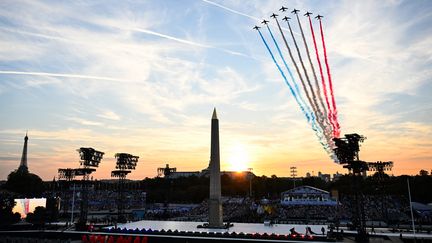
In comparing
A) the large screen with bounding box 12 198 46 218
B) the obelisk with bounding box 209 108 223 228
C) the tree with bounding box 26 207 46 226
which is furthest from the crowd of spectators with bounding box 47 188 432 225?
the tree with bounding box 26 207 46 226

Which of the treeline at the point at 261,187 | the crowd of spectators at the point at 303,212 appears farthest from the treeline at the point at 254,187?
the crowd of spectators at the point at 303,212

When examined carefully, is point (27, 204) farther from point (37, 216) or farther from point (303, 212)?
point (303, 212)

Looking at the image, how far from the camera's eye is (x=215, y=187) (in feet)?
162

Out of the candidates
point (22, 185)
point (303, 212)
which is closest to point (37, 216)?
point (22, 185)

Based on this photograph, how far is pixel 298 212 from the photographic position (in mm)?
76250

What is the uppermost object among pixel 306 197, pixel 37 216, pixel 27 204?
pixel 27 204

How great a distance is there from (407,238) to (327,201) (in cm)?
4420

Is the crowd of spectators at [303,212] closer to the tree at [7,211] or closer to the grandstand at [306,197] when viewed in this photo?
the grandstand at [306,197]

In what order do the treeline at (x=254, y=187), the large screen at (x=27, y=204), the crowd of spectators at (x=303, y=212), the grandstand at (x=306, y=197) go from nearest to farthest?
the large screen at (x=27, y=204) < the crowd of spectators at (x=303, y=212) < the grandstand at (x=306, y=197) < the treeline at (x=254, y=187)

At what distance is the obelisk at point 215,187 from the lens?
4881 cm

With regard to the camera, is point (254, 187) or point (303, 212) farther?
point (254, 187)

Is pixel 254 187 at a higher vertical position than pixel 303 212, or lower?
higher

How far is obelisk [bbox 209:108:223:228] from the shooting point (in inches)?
1922

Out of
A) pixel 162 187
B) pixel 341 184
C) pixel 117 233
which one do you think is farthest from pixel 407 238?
pixel 162 187
